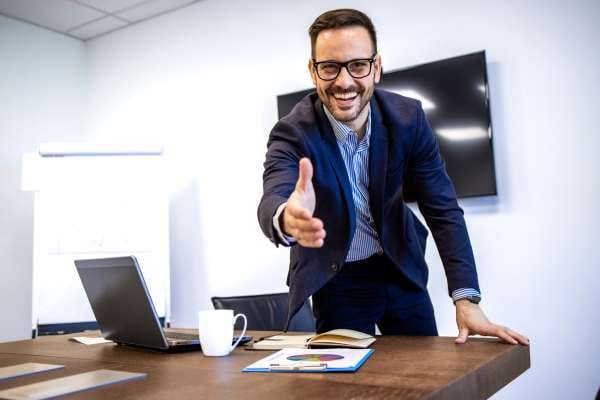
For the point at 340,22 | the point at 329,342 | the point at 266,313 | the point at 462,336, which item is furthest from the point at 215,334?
the point at 266,313

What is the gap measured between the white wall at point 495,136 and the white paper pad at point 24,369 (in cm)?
225

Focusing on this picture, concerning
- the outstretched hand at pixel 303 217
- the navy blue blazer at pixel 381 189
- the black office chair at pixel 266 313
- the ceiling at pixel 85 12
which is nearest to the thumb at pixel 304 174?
the outstretched hand at pixel 303 217

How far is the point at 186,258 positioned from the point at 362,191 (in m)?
2.68

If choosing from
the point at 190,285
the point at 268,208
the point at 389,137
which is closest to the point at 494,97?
the point at 389,137

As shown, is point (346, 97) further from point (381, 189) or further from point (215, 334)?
point (215, 334)

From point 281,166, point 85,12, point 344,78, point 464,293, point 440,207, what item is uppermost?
point 85,12

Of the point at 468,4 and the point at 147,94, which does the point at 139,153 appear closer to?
the point at 147,94

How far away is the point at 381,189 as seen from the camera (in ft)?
5.15

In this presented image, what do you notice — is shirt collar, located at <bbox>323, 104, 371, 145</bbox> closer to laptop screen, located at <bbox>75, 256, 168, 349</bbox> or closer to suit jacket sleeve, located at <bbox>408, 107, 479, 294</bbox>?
suit jacket sleeve, located at <bbox>408, 107, 479, 294</bbox>

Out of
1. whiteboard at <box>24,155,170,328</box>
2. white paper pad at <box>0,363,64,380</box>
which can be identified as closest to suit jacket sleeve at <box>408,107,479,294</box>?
white paper pad at <box>0,363,64,380</box>

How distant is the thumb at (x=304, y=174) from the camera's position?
3.72ft

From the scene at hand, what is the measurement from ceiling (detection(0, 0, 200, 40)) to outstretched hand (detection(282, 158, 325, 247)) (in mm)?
3389

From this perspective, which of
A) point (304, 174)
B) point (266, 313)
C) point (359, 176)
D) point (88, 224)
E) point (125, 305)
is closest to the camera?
point (304, 174)

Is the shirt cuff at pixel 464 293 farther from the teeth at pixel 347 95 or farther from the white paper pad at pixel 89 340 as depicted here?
the white paper pad at pixel 89 340
